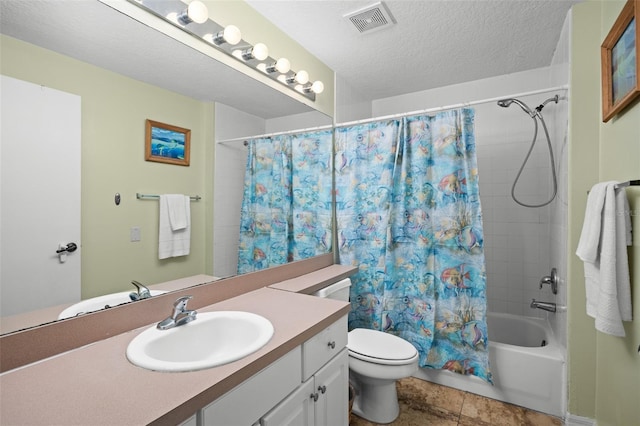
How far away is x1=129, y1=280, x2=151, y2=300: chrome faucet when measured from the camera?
1183 mm

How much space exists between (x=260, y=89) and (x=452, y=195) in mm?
1406

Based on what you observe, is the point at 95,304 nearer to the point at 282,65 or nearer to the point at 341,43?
the point at 282,65

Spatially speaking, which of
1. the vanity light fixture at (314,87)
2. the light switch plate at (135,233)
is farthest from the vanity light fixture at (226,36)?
the light switch plate at (135,233)

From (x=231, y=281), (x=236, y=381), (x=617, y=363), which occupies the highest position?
(x=231, y=281)

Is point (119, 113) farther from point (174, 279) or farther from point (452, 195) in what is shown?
point (452, 195)

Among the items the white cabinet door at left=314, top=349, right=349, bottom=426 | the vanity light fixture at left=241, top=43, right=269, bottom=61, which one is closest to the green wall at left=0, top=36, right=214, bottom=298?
the vanity light fixture at left=241, top=43, right=269, bottom=61

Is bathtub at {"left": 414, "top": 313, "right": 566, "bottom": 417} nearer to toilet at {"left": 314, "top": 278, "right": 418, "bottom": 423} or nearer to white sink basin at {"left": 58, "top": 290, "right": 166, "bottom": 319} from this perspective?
toilet at {"left": 314, "top": 278, "right": 418, "bottom": 423}

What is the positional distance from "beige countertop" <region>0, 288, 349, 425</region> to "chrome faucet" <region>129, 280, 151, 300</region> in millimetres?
159

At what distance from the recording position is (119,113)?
1117 millimetres

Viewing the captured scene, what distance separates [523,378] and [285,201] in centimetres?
192

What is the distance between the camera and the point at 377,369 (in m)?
1.66

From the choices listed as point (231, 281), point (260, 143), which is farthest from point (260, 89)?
point (231, 281)

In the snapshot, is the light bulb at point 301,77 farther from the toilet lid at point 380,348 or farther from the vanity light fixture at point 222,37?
the toilet lid at point 380,348

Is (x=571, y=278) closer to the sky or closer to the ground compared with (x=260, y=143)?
closer to the ground
